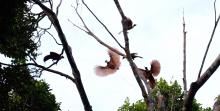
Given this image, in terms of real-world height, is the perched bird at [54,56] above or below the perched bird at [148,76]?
above

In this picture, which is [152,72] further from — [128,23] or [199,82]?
[199,82]

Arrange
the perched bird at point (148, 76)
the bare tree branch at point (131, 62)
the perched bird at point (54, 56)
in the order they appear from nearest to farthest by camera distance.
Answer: the bare tree branch at point (131, 62) → the perched bird at point (148, 76) → the perched bird at point (54, 56)

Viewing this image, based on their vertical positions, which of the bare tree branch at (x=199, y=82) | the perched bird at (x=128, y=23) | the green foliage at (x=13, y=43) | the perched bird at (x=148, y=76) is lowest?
the bare tree branch at (x=199, y=82)

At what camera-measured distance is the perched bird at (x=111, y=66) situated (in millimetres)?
2396

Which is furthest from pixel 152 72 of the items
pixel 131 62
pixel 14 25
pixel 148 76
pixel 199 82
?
pixel 14 25

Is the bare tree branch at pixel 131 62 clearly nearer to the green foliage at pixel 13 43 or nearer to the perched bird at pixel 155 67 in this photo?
the perched bird at pixel 155 67

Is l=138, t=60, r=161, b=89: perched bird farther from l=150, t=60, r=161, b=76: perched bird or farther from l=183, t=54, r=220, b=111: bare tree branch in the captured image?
l=183, t=54, r=220, b=111: bare tree branch

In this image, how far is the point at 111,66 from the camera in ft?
8.02

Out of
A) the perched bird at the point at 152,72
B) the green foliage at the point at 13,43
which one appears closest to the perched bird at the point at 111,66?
the perched bird at the point at 152,72

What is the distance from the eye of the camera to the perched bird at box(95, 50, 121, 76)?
2396 mm

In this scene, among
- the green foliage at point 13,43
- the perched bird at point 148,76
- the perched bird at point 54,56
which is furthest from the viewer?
the green foliage at point 13,43

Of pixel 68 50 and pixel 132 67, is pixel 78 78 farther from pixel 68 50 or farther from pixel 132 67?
pixel 132 67

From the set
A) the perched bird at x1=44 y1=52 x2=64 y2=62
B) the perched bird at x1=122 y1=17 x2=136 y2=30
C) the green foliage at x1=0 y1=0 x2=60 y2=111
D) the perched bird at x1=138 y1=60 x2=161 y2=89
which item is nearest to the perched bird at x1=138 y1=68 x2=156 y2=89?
the perched bird at x1=138 y1=60 x2=161 y2=89

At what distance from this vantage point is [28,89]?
15961 mm
